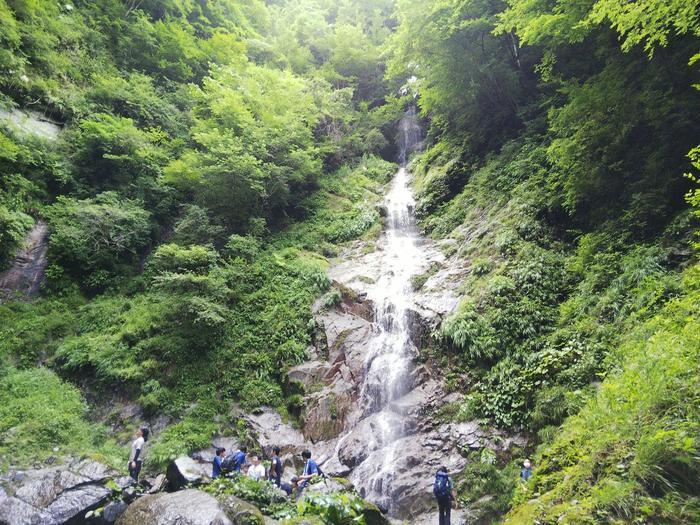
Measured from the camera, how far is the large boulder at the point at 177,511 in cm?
537

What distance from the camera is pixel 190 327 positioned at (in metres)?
12.6

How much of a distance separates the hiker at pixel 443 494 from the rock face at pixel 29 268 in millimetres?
14230

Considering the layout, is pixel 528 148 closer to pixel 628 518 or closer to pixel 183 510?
pixel 628 518

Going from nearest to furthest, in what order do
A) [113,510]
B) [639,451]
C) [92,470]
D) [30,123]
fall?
[639,451]
[113,510]
[92,470]
[30,123]

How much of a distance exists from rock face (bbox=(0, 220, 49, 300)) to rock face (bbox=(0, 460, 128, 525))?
24.1 ft

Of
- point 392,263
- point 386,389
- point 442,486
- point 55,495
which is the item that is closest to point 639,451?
point 442,486

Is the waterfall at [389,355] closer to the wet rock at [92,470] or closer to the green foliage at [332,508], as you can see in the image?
the green foliage at [332,508]

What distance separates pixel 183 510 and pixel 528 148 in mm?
15454

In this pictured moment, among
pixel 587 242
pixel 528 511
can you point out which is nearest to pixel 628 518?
pixel 528 511

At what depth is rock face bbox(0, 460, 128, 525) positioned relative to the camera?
6.79m

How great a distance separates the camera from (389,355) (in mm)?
11133

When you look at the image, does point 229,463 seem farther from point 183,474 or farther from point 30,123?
point 30,123

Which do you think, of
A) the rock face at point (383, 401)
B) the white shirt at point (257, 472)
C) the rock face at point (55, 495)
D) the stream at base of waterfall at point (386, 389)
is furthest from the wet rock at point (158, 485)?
the rock face at point (383, 401)

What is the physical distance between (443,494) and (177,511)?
4.64 metres
